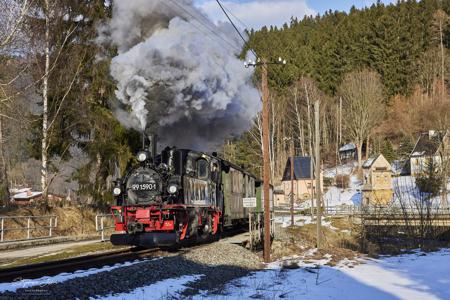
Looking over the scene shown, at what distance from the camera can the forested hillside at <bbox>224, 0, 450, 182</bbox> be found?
72.9m

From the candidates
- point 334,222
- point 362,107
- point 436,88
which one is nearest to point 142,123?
point 334,222

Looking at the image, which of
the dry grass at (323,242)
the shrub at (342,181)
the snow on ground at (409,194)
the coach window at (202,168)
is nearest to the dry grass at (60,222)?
the coach window at (202,168)

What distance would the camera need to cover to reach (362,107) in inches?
2820

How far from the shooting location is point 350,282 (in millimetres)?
12547

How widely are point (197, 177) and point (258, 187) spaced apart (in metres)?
14.6

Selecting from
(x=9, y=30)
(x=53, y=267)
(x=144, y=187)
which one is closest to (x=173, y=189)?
(x=144, y=187)

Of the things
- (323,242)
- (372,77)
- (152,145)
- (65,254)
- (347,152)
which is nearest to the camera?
(65,254)

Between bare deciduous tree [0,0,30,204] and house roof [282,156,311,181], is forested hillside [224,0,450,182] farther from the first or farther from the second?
bare deciduous tree [0,0,30,204]

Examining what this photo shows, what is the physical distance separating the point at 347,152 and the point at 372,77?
13126 mm

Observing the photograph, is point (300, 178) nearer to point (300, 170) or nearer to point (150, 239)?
point (300, 170)

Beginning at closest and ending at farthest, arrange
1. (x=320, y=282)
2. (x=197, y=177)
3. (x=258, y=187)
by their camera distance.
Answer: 1. (x=320, y=282)
2. (x=197, y=177)
3. (x=258, y=187)

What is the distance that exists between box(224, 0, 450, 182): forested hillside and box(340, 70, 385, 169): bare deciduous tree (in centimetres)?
29

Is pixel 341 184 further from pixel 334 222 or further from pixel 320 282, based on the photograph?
pixel 320 282

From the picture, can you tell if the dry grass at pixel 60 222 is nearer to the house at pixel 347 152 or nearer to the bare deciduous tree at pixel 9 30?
the bare deciduous tree at pixel 9 30
